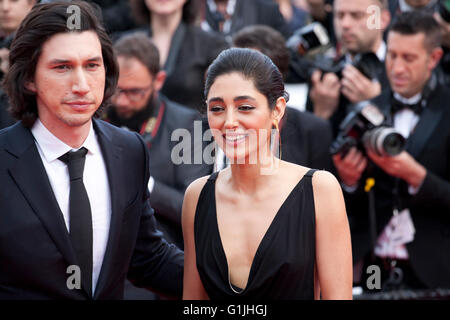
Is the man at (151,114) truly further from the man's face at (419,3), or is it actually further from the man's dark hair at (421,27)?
the man's face at (419,3)

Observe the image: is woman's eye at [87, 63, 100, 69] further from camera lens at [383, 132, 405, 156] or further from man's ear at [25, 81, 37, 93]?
camera lens at [383, 132, 405, 156]

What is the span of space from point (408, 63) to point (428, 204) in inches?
32.1

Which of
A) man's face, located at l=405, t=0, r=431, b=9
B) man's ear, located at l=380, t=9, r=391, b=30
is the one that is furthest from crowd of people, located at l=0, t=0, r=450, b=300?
man's face, located at l=405, t=0, r=431, b=9

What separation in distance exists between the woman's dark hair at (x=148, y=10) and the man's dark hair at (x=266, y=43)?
977 millimetres

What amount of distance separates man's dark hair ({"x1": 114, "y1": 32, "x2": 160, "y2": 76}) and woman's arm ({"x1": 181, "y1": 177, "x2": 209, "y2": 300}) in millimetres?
1719

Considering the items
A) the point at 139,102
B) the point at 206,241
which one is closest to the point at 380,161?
the point at 139,102

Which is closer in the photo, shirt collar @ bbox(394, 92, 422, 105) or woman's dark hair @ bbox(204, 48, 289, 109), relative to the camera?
woman's dark hair @ bbox(204, 48, 289, 109)

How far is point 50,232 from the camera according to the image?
7.86 ft

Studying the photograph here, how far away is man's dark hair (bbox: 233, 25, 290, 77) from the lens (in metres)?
3.99

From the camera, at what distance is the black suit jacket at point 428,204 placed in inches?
161

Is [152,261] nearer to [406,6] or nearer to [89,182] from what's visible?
[89,182]

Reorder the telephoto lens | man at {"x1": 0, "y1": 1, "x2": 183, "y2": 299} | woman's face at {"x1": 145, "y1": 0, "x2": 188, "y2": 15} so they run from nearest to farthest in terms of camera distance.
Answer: man at {"x1": 0, "y1": 1, "x2": 183, "y2": 299} < the telephoto lens < woman's face at {"x1": 145, "y1": 0, "x2": 188, "y2": 15}

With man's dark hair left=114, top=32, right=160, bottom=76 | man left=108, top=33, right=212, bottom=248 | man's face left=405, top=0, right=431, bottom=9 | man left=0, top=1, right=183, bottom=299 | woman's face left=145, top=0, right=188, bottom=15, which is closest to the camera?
man left=0, top=1, right=183, bottom=299

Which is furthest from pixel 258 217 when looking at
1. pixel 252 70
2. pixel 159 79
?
pixel 159 79
